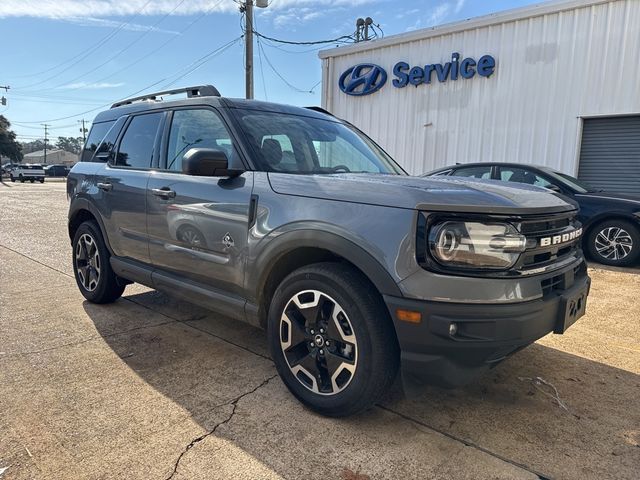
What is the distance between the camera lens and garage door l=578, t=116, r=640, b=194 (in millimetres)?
8914

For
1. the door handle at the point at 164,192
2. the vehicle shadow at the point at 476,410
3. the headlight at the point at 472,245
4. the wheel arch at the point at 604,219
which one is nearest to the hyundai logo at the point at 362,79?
the wheel arch at the point at 604,219

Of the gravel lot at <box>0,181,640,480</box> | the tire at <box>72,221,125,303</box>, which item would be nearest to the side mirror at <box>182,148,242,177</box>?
the gravel lot at <box>0,181,640,480</box>

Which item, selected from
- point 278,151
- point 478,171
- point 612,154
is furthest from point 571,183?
point 278,151

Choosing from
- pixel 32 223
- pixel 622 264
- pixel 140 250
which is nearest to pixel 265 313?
pixel 140 250

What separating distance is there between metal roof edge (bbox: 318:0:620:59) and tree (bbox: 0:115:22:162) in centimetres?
5612

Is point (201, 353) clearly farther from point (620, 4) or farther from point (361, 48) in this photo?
point (361, 48)

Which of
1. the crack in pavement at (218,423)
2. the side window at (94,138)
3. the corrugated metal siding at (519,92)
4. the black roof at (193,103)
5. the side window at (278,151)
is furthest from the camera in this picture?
the corrugated metal siding at (519,92)

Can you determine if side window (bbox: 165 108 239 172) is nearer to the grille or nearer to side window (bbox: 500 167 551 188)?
the grille

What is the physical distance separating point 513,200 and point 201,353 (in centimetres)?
238

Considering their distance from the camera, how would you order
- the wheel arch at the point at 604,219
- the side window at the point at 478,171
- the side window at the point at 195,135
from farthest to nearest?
the side window at the point at 478,171 < the wheel arch at the point at 604,219 < the side window at the point at 195,135

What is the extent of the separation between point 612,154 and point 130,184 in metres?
9.15

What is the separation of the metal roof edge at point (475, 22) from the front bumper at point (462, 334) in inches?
366

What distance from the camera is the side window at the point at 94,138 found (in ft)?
14.9

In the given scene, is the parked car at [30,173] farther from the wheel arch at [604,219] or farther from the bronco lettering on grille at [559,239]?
the bronco lettering on grille at [559,239]
